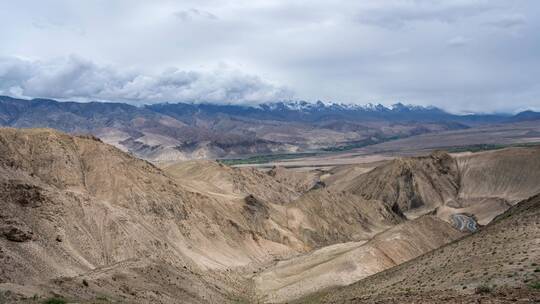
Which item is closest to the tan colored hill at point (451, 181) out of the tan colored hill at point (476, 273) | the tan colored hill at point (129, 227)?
the tan colored hill at point (129, 227)

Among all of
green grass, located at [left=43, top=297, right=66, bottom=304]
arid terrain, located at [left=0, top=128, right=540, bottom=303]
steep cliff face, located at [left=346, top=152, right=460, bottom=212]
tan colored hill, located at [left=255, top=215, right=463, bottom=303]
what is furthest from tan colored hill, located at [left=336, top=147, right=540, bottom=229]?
green grass, located at [left=43, top=297, right=66, bottom=304]

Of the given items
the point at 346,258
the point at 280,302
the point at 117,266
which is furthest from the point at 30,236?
the point at 346,258

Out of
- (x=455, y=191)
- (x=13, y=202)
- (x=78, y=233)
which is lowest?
(x=455, y=191)

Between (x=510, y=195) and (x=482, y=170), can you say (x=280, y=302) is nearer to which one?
(x=510, y=195)

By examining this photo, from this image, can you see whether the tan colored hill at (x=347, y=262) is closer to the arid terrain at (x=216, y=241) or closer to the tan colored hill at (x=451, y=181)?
the arid terrain at (x=216, y=241)

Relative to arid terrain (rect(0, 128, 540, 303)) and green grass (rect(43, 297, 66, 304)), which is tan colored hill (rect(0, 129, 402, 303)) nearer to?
arid terrain (rect(0, 128, 540, 303))

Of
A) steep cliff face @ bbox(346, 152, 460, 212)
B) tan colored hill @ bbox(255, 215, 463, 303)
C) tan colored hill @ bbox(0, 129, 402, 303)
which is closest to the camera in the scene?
tan colored hill @ bbox(0, 129, 402, 303)

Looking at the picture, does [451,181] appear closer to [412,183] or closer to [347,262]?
[412,183]
